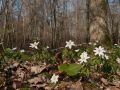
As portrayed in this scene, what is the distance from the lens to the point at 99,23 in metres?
9.34

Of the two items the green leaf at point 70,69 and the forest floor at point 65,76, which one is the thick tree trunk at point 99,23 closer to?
the forest floor at point 65,76

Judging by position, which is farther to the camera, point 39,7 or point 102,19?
point 39,7

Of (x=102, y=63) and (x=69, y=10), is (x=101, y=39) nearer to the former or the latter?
(x=102, y=63)

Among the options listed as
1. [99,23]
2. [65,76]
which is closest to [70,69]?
[65,76]

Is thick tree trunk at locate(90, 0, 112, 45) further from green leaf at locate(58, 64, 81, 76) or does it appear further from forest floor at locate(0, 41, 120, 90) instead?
green leaf at locate(58, 64, 81, 76)

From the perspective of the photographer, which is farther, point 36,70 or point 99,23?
point 99,23

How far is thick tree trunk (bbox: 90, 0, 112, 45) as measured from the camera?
9094 mm

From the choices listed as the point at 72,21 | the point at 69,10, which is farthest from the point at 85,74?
the point at 72,21

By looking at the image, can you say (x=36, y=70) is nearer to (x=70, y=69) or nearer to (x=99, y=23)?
(x=70, y=69)

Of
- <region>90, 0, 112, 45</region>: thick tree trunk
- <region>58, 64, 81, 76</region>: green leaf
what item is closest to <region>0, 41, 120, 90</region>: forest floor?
<region>58, 64, 81, 76</region>: green leaf

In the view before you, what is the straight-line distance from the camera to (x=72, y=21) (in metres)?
53.1

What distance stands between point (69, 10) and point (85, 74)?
152 feet

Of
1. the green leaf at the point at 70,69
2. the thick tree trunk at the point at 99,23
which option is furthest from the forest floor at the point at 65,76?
the thick tree trunk at the point at 99,23

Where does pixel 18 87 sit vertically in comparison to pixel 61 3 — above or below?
above
